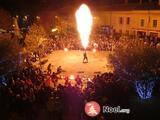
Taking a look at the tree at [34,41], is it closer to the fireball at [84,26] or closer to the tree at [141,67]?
the fireball at [84,26]

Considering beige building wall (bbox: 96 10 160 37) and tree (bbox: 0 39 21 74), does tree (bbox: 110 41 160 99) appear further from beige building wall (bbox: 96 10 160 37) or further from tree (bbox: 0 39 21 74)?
beige building wall (bbox: 96 10 160 37)

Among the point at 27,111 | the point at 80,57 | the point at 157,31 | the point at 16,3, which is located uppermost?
the point at 16,3

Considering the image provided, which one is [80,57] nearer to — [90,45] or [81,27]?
[90,45]

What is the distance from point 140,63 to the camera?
18906mm

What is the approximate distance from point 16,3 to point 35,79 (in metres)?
23.9

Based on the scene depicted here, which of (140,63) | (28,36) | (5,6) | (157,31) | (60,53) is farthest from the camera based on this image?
(157,31)

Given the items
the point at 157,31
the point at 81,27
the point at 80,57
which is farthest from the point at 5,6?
the point at 157,31
